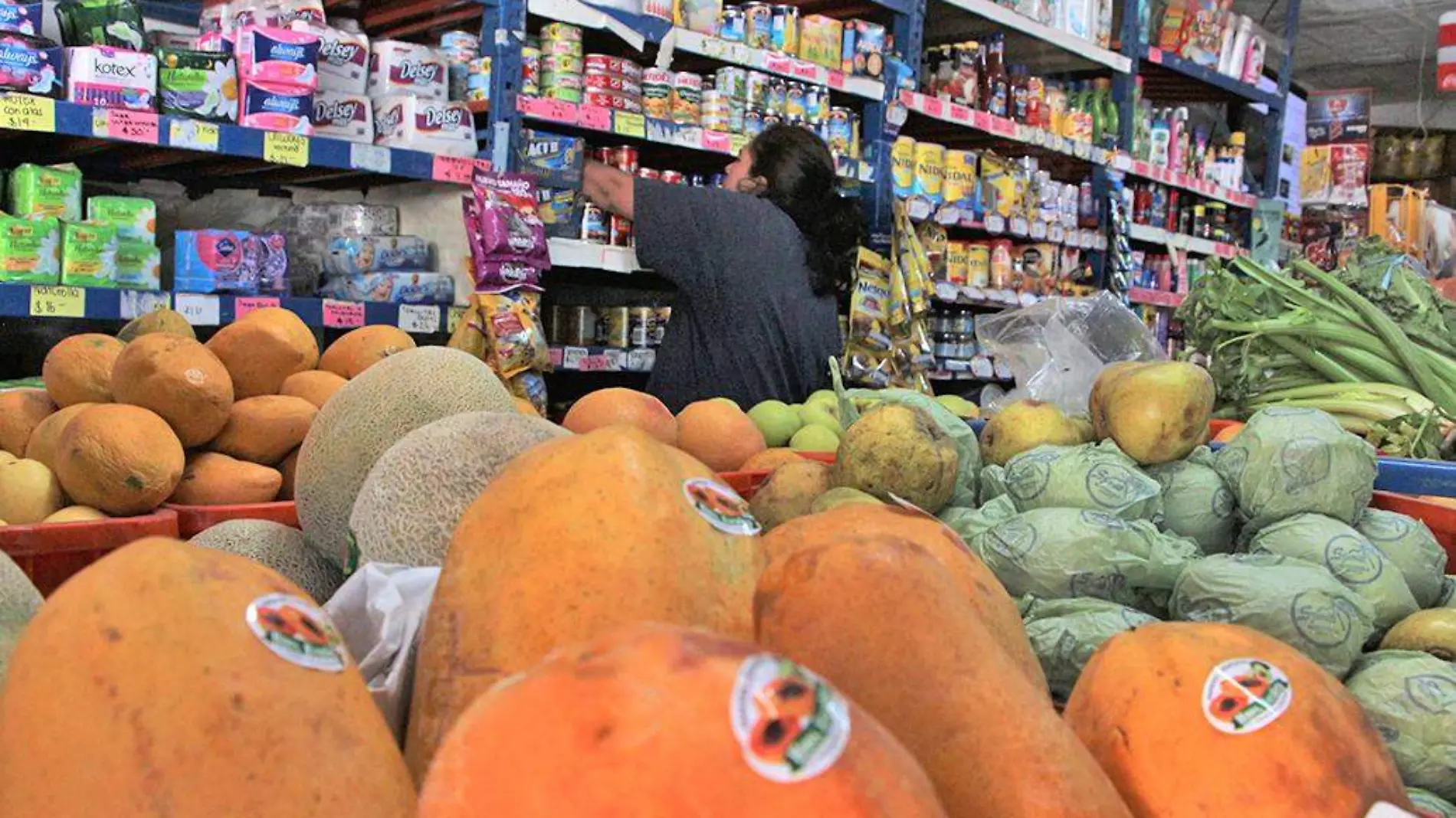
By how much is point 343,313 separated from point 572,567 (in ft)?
8.18

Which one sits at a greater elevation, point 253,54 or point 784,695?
point 253,54

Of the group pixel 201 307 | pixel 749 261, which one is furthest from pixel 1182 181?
pixel 201 307

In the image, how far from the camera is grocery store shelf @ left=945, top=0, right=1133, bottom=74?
4551 mm

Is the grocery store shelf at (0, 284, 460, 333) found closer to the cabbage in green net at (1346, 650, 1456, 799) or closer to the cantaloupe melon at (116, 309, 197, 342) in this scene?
the cantaloupe melon at (116, 309, 197, 342)

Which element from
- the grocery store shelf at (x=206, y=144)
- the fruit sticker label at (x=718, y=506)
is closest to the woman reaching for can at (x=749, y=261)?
the grocery store shelf at (x=206, y=144)

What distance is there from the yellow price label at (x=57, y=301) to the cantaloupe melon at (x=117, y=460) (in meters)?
1.05

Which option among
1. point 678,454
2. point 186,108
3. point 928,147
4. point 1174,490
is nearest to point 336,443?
point 678,454

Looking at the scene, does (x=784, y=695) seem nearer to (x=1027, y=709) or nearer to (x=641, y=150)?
(x=1027, y=709)

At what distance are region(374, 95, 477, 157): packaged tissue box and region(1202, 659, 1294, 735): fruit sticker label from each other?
8.88ft

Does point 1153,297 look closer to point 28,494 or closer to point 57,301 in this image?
point 57,301

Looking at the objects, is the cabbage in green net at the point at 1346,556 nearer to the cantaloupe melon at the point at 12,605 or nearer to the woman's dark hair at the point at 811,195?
the cantaloupe melon at the point at 12,605

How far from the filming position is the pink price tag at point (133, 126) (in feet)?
8.04

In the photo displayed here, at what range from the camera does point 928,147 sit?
4.52 meters

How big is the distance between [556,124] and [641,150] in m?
0.54
